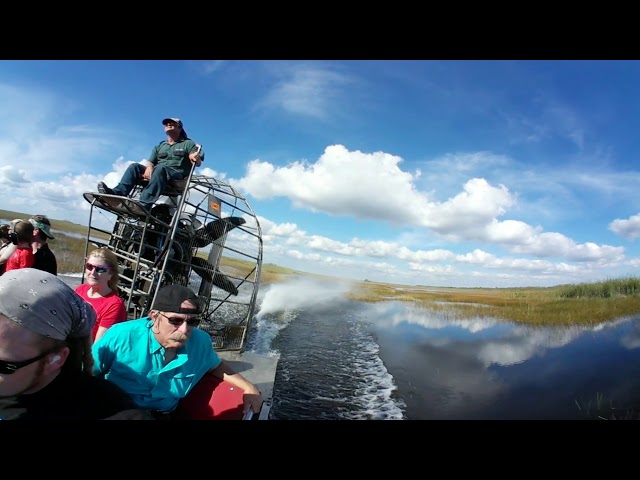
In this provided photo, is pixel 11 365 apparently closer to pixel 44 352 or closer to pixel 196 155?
pixel 44 352

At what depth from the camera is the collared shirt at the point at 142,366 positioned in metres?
1.97

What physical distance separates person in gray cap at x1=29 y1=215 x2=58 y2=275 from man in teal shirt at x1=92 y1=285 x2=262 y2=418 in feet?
9.43

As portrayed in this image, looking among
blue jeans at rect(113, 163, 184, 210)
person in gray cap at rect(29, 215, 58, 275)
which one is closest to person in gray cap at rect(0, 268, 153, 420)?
person in gray cap at rect(29, 215, 58, 275)

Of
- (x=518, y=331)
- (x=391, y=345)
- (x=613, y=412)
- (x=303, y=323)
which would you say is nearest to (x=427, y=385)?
(x=613, y=412)

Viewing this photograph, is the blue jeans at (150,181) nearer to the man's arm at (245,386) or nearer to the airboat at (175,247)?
the airboat at (175,247)

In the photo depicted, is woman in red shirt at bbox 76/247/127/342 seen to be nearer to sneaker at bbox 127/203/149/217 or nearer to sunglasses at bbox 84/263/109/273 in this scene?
sunglasses at bbox 84/263/109/273

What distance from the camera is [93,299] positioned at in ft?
9.39

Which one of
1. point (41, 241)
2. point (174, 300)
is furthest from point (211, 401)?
point (41, 241)

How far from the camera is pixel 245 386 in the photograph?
7.59 feet

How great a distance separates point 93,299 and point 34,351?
1998 mm

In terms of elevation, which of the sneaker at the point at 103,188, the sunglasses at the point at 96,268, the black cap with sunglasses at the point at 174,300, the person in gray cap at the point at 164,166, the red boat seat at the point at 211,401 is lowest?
the red boat seat at the point at 211,401

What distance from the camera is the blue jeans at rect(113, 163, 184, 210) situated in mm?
5168

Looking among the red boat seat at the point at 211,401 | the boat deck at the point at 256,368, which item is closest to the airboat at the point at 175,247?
the boat deck at the point at 256,368
